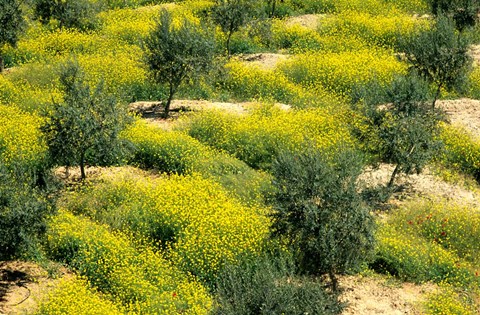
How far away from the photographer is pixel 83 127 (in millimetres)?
18625

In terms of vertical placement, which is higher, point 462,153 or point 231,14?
point 231,14

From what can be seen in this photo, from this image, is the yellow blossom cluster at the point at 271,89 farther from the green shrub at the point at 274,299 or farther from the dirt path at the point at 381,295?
the green shrub at the point at 274,299

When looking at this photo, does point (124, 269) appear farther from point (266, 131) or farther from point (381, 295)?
point (266, 131)

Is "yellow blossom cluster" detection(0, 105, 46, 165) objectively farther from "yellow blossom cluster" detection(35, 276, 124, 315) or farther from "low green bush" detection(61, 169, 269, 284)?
"yellow blossom cluster" detection(35, 276, 124, 315)

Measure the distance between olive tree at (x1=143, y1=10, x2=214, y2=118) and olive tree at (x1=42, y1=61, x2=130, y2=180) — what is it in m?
4.58

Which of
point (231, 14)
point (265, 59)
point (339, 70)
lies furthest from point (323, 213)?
point (231, 14)

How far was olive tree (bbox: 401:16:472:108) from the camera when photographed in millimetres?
24812

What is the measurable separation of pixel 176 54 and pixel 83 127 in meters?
6.73

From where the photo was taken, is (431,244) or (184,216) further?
(184,216)

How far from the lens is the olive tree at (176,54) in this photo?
24.0 m

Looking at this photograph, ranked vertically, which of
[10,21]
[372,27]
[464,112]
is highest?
[10,21]

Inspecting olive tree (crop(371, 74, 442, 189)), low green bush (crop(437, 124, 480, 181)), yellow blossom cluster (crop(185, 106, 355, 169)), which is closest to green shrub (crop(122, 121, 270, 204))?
yellow blossom cluster (crop(185, 106, 355, 169))

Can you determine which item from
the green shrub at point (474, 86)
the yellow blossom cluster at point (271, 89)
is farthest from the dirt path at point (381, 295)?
the green shrub at point (474, 86)

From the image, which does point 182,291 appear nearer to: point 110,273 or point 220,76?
point 110,273
